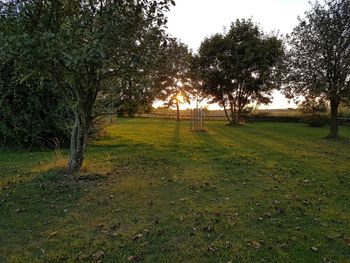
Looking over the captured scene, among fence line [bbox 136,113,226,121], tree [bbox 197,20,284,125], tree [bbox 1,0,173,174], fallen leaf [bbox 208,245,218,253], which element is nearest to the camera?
fallen leaf [bbox 208,245,218,253]

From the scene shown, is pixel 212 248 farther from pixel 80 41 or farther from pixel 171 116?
pixel 171 116

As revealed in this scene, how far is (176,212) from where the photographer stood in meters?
5.81

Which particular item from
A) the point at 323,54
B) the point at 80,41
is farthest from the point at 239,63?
the point at 80,41

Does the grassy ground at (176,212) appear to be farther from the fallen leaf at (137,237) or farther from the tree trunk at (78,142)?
the tree trunk at (78,142)

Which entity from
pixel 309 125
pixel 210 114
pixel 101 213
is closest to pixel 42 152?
pixel 101 213

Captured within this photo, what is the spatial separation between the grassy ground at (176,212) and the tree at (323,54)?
34.5ft

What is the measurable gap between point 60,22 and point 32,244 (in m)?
5.05

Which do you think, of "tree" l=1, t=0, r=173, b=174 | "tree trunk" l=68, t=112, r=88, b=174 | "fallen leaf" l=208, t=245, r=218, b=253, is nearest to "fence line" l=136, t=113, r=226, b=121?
"tree trunk" l=68, t=112, r=88, b=174

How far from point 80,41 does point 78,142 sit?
9.54ft

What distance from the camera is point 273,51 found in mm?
31969

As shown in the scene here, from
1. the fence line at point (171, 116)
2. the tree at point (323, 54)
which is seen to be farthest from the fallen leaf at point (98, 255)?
the fence line at point (171, 116)

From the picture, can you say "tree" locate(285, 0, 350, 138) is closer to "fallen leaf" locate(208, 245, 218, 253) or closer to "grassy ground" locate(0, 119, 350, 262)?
"grassy ground" locate(0, 119, 350, 262)

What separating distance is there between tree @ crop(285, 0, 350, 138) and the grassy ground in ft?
34.5

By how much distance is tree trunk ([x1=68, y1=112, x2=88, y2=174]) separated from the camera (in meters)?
8.34
